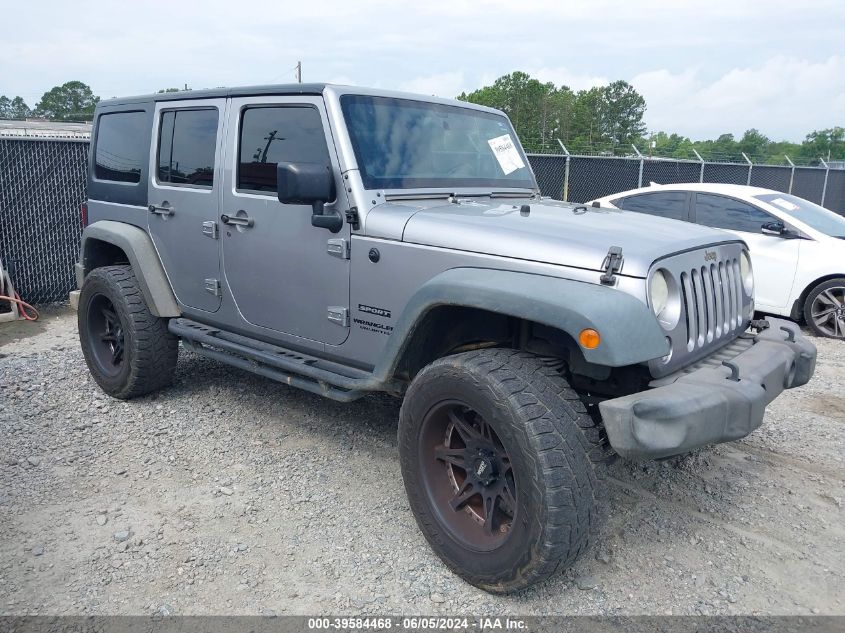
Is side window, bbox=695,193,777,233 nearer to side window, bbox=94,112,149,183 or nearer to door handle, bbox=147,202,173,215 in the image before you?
door handle, bbox=147,202,173,215

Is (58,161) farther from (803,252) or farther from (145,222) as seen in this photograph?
(803,252)

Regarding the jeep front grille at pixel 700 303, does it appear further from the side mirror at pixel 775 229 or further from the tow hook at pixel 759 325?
the side mirror at pixel 775 229

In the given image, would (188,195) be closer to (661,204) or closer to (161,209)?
(161,209)

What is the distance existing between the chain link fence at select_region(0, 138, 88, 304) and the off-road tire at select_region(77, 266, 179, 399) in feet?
11.8

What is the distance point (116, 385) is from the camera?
16.2 feet

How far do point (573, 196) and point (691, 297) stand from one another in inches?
392

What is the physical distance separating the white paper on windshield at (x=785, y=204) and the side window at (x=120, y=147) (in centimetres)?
635

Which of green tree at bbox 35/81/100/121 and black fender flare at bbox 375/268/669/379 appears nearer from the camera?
black fender flare at bbox 375/268/669/379

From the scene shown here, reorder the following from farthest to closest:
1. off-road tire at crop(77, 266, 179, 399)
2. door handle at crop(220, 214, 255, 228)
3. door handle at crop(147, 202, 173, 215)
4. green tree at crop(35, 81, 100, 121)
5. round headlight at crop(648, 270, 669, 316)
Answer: green tree at crop(35, 81, 100, 121), off-road tire at crop(77, 266, 179, 399), door handle at crop(147, 202, 173, 215), door handle at crop(220, 214, 255, 228), round headlight at crop(648, 270, 669, 316)

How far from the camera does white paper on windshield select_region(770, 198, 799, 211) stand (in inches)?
299

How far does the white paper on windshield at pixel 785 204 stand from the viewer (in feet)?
24.9

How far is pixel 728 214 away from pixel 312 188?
18.9 ft

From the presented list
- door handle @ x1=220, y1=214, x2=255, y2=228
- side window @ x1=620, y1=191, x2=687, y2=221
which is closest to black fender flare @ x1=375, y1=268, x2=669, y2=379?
door handle @ x1=220, y1=214, x2=255, y2=228

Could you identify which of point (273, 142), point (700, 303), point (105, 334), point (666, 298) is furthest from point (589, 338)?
point (105, 334)
